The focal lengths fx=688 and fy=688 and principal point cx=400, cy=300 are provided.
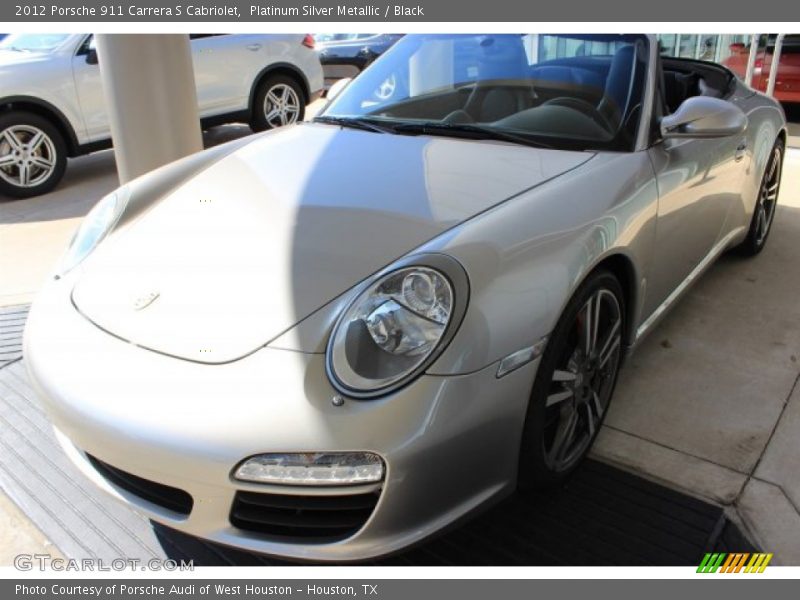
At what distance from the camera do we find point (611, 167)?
2.20 metres

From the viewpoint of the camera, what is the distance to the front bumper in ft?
4.92

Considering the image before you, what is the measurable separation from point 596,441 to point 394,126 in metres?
1.38

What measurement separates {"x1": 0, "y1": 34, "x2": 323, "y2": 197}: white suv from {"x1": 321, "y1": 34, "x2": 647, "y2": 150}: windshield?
3.92 metres

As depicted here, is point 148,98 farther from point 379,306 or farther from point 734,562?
point 734,562

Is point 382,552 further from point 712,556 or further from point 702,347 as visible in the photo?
point 702,347

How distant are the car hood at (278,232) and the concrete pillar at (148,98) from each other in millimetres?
1162

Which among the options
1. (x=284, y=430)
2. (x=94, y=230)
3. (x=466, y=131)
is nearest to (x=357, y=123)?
(x=466, y=131)

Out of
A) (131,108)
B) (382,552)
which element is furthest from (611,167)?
(131,108)

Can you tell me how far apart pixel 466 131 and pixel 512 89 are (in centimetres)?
32

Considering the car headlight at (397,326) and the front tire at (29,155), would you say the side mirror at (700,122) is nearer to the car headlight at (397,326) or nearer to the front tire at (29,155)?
the car headlight at (397,326)

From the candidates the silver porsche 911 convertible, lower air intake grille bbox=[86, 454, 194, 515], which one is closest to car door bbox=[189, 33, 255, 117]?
the silver porsche 911 convertible

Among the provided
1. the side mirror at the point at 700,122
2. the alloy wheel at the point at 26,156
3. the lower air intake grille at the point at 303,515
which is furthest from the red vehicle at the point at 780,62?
the lower air intake grille at the point at 303,515

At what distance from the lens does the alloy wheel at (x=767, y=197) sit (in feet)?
12.4

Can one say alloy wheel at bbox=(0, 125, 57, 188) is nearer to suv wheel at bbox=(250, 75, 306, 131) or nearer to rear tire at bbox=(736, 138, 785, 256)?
suv wheel at bbox=(250, 75, 306, 131)
